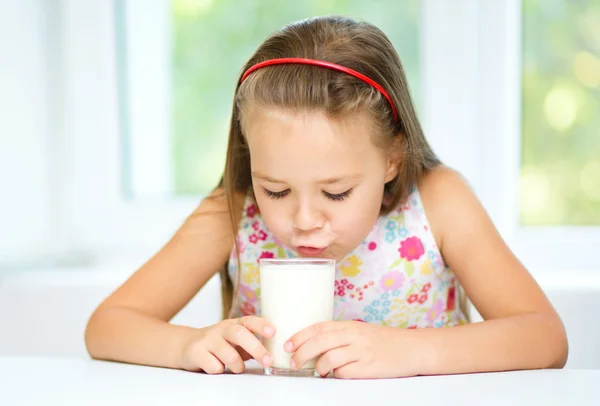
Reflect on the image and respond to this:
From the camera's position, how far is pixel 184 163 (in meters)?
2.51

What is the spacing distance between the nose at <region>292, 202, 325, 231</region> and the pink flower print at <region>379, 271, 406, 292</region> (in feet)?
1.25

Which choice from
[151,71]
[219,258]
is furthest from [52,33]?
[219,258]

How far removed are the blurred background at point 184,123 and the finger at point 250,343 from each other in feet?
2.64

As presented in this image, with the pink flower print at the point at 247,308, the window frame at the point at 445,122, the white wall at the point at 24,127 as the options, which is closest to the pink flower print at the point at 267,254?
the pink flower print at the point at 247,308

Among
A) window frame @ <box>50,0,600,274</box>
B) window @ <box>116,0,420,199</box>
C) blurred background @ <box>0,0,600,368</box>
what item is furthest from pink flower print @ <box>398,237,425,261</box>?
window @ <box>116,0,420,199</box>

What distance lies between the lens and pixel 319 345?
1.00 meters

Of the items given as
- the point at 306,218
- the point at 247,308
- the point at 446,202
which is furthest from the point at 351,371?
the point at 247,308

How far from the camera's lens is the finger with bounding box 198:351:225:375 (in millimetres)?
1045

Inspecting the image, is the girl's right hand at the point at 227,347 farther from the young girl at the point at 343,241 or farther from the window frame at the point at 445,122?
the window frame at the point at 445,122

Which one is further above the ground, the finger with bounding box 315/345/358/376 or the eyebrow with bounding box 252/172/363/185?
the eyebrow with bounding box 252/172/363/185

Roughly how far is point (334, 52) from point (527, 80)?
3.81 ft

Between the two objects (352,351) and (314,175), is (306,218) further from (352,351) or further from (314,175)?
(352,351)

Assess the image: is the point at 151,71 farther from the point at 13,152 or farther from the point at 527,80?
the point at 527,80

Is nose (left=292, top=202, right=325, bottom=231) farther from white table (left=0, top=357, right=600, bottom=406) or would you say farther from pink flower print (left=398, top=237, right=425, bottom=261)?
pink flower print (left=398, top=237, right=425, bottom=261)
